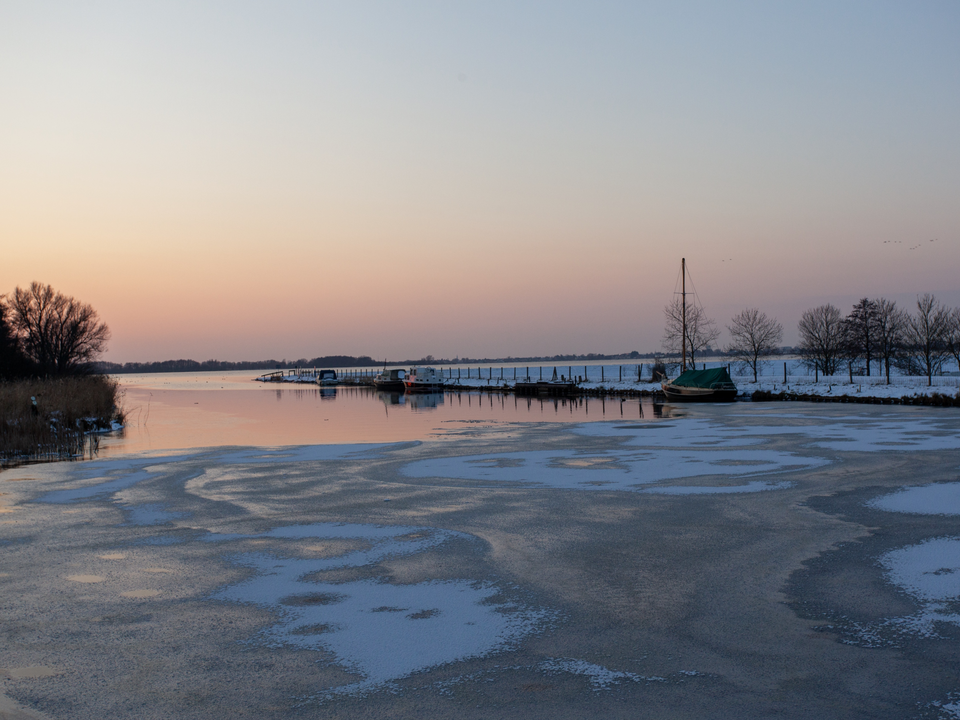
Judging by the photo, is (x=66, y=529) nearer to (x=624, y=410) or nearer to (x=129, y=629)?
(x=129, y=629)

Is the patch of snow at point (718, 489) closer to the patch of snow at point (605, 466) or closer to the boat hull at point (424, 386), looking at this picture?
the patch of snow at point (605, 466)

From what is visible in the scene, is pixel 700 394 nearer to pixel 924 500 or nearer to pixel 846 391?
pixel 846 391

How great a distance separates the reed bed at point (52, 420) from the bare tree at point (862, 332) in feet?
160

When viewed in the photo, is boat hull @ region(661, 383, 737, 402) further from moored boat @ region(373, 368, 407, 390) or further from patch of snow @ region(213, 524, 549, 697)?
moored boat @ region(373, 368, 407, 390)

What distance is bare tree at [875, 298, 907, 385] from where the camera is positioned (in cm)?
5178

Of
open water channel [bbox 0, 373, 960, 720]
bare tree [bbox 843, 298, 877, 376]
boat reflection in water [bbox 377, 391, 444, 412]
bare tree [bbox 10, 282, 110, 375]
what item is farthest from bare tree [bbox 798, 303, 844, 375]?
bare tree [bbox 10, 282, 110, 375]

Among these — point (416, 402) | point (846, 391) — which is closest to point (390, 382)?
point (416, 402)

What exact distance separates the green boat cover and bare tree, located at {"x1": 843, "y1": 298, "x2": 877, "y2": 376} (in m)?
16.4

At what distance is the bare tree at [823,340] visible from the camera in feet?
198

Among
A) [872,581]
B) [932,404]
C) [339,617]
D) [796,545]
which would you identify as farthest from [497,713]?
[932,404]

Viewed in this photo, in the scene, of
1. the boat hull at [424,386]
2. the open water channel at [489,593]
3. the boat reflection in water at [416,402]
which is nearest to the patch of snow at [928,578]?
the open water channel at [489,593]

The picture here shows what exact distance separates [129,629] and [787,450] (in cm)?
1482

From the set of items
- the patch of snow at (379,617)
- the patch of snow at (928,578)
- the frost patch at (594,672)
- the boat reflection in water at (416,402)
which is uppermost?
the patch of snow at (928,578)

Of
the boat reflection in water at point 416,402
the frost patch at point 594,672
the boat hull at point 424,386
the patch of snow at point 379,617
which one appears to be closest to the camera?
the frost patch at point 594,672
